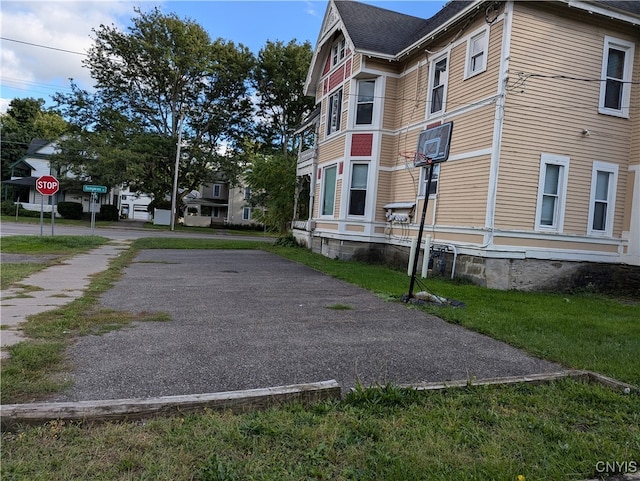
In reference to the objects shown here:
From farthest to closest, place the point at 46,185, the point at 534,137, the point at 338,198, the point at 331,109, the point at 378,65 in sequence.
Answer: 1. the point at 331,109
2. the point at 46,185
3. the point at 338,198
4. the point at 378,65
5. the point at 534,137

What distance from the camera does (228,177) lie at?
37250 millimetres

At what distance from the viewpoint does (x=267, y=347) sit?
15.3 ft

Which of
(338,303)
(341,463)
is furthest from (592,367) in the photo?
(338,303)

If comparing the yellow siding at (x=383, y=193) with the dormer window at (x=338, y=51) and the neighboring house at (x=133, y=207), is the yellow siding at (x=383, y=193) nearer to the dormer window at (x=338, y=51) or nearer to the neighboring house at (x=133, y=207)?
the dormer window at (x=338, y=51)

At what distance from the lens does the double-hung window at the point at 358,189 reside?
1480 centimetres

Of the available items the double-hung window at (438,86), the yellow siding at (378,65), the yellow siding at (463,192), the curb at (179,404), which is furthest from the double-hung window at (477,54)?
the curb at (179,404)

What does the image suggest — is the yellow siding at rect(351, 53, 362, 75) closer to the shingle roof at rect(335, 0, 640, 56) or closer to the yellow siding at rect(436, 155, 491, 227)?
the shingle roof at rect(335, 0, 640, 56)

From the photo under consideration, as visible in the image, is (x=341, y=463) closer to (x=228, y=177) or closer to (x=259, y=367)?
(x=259, y=367)

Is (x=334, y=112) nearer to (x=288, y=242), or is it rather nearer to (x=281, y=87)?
(x=288, y=242)

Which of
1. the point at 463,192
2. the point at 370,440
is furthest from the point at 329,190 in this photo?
the point at 370,440

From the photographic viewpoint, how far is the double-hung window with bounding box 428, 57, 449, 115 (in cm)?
1227

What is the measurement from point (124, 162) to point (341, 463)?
111ft

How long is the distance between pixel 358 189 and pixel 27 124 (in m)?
64.6

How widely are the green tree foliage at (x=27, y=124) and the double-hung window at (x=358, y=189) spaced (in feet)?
170
